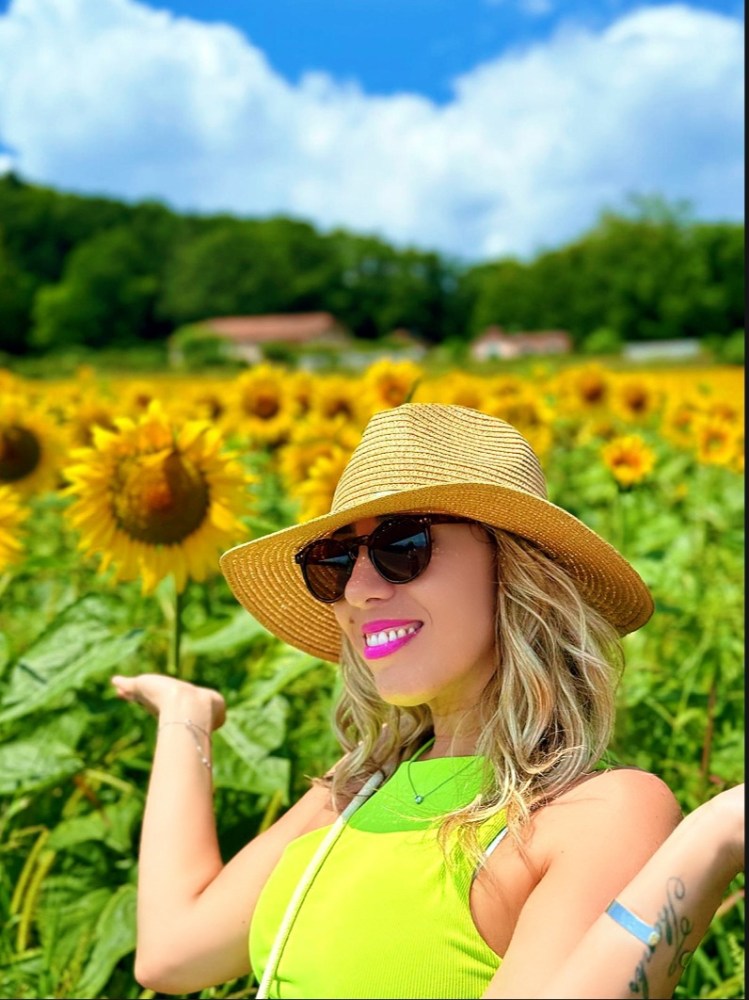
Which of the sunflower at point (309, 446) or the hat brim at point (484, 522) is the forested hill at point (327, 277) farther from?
the hat brim at point (484, 522)

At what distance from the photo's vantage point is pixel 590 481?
435 centimetres

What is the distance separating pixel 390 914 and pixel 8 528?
1.49 m

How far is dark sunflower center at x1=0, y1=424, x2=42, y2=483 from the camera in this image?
3.18m

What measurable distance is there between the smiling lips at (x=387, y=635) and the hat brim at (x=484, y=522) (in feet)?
0.40

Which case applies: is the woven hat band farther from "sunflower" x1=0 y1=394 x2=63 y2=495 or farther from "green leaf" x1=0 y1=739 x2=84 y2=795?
"sunflower" x1=0 y1=394 x2=63 y2=495

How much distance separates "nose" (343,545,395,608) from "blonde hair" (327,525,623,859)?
13cm

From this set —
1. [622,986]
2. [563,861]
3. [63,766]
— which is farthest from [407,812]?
[63,766]

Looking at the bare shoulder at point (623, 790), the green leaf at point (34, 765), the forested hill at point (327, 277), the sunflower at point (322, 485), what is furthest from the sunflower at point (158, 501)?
the forested hill at point (327, 277)

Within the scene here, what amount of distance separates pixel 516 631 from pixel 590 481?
3.12 metres

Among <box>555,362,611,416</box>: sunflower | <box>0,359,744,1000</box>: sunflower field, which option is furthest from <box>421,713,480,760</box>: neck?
<box>555,362,611,416</box>: sunflower

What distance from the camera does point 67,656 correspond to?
81.7 inches

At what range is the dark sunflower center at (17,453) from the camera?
125 inches

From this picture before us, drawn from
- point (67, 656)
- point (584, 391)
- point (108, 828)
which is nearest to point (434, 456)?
point (67, 656)

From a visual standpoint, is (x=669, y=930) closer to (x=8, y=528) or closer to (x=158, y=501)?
(x=158, y=501)
